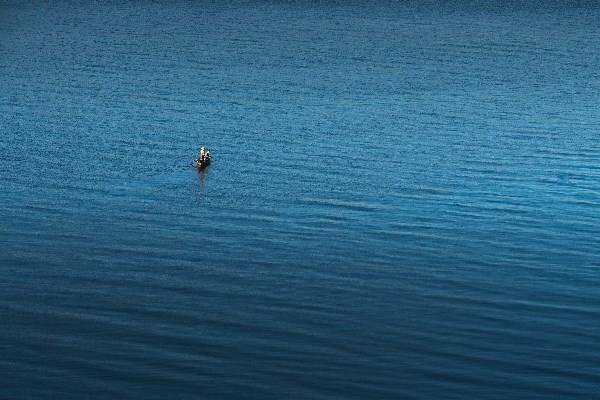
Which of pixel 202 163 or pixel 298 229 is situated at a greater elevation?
pixel 202 163

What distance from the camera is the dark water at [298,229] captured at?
1359 inches

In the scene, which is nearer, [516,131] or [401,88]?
[516,131]

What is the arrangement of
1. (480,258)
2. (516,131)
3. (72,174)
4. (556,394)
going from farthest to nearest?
(516,131) < (72,174) < (480,258) < (556,394)

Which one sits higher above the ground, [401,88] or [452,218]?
[401,88]

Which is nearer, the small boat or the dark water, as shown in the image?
the dark water

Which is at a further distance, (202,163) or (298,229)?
(202,163)

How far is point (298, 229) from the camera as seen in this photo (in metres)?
49.2

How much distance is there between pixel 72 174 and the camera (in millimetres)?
59000

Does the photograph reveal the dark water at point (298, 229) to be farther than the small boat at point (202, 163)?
No

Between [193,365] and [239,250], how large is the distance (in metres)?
12.1

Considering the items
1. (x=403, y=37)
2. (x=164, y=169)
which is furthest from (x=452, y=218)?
(x=403, y=37)

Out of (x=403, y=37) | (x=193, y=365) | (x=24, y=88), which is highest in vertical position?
(x=403, y=37)

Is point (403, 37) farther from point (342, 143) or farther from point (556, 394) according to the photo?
point (556, 394)

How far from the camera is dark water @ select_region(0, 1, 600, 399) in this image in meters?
34.5
